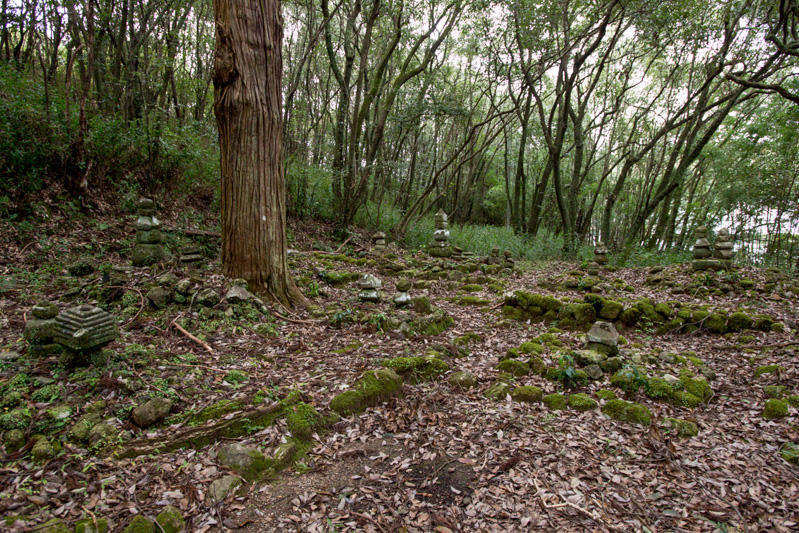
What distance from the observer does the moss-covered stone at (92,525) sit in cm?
163

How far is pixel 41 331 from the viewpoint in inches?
105

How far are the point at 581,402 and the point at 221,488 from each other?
280 centimetres

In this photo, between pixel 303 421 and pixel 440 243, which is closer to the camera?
pixel 303 421

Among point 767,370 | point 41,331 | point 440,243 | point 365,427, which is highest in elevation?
point 440,243

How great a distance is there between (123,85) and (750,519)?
33.3 ft

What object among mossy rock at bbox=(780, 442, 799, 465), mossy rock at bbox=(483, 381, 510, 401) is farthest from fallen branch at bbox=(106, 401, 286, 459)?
mossy rock at bbox=(780, 442, 799, 465)

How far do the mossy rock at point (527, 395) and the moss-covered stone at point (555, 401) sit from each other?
58 mm

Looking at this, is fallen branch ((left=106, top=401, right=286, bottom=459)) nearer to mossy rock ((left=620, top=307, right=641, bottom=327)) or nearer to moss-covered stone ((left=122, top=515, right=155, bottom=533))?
moss-covered stone ((left=122, top=515, right=155, bottom=533))

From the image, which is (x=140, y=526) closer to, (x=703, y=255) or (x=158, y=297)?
(x=158, y=297)

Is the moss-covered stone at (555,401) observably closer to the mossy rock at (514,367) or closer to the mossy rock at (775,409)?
the mossy rock at (514,367)

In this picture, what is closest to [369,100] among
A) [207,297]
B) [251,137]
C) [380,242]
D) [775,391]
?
[380,242]

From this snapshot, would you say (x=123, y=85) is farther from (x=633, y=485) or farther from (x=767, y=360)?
(x=767, y=360)

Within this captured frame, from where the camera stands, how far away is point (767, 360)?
394cm

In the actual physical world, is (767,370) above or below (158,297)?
below
